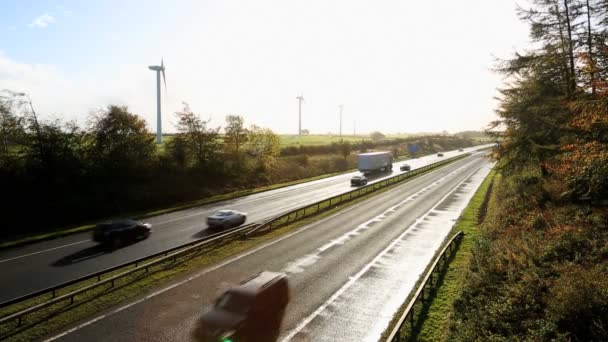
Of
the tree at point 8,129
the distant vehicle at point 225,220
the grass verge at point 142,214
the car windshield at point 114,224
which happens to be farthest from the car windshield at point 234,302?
the tree at point 8,129

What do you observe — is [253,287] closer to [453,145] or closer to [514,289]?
[514,289]

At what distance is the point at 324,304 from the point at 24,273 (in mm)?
15993

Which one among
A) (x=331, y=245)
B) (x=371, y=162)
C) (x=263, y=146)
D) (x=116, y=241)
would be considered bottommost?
(x=331, y=245)

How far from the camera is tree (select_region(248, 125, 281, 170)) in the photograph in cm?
5506

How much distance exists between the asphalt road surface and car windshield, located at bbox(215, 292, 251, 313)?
1436mm

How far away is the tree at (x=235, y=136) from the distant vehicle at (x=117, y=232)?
2856 cm

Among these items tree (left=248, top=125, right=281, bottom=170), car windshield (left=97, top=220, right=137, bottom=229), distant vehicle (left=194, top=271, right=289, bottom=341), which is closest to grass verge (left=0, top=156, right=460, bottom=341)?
distant vehicle (left=194, top=271, right=289, bottom=341)

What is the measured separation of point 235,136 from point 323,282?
40.4 meters

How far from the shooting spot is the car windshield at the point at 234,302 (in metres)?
10.9

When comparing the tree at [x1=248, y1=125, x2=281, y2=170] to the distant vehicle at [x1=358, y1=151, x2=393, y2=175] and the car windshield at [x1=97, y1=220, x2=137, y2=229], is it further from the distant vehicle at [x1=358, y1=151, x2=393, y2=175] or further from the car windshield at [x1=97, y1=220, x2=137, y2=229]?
the car windshield at [x1=97, y1=220, x2=137, y2=229]

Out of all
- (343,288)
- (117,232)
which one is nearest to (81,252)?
(117,232)

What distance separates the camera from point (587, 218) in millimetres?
16312

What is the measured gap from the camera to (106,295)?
13.8m

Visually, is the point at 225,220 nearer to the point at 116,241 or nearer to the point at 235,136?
the point at 116,241
